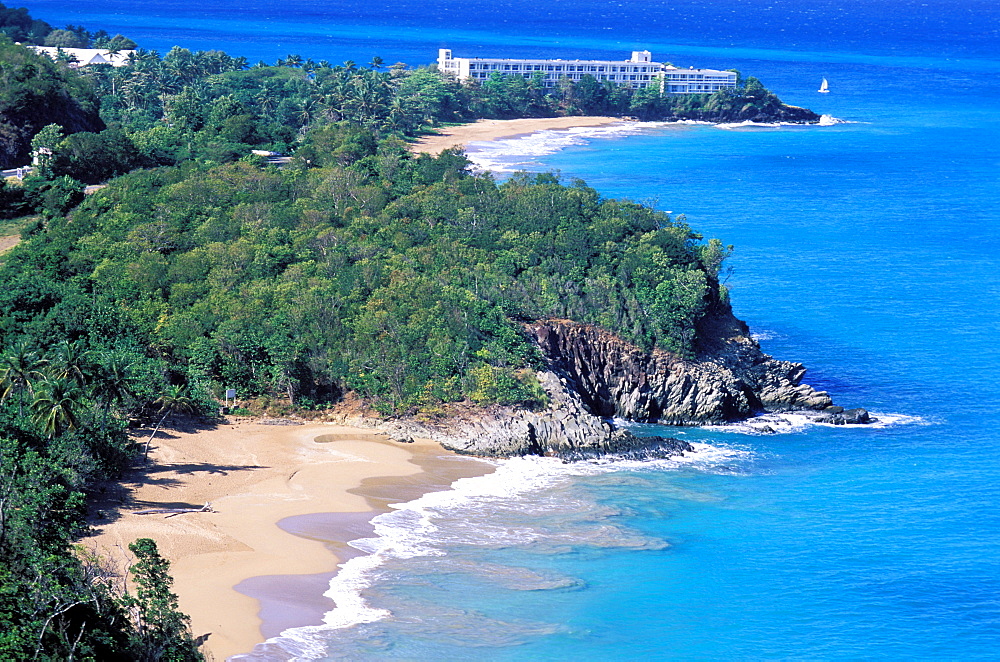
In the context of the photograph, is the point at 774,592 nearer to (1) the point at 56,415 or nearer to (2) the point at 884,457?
(2) the point at 884,457

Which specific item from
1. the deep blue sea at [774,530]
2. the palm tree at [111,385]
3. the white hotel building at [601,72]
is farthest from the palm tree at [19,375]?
the white hotel building at [601,72]

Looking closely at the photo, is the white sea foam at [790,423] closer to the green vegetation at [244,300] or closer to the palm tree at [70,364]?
the green vegetation at [244,300]

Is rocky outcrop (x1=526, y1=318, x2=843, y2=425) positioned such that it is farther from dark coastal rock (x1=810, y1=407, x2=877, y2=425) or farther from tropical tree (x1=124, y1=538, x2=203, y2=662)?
tropical tree (x1=124, y1=538, x2=203, y2=662)

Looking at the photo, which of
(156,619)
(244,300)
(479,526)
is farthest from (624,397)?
(156,619)

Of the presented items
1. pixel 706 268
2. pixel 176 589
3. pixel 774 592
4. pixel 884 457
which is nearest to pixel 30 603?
pixel 176 589

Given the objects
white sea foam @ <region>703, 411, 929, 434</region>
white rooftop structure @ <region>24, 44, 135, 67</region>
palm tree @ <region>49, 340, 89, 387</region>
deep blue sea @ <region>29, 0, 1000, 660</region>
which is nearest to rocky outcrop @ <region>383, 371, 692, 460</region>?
deep blue sea @ <region>29, 0, 1000, 660</region>

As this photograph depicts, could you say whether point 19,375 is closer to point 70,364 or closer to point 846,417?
point 70,364
